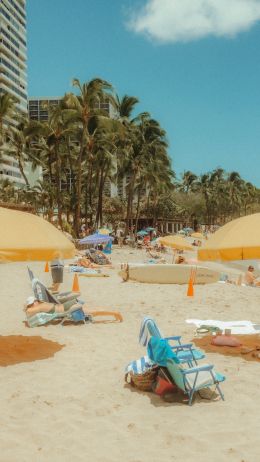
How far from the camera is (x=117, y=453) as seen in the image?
471 centimetres

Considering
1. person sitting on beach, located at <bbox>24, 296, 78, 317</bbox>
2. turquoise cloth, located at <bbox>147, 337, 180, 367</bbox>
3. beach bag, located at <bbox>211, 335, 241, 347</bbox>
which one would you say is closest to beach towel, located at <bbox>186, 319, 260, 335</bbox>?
beach bag, located at <bbox>211, 335, 241, 347</bbox>

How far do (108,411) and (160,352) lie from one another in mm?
969

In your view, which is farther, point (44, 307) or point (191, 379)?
point (44, 307)

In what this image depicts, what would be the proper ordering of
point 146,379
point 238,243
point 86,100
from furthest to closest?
1. point 86,100
2. point 146,379
3. point 238,243

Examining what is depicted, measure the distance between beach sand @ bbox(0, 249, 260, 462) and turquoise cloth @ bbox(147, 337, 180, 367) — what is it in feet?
1.76

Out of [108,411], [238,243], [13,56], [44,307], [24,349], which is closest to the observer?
[238,243]

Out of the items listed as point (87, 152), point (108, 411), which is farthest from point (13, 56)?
point (108, 411)

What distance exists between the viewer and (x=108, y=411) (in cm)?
571

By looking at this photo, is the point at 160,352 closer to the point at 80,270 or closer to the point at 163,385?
the point at 163,385

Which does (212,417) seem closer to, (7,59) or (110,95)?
(110,95)

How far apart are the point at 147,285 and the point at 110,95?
24989 millimetres

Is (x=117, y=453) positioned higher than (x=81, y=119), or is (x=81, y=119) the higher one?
(x=81, y=119)

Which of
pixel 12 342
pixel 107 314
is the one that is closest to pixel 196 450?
pixel 12 342

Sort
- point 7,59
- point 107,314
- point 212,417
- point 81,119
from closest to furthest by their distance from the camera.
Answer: point 212,417
point 107,314
point 81,119
point 7,59
